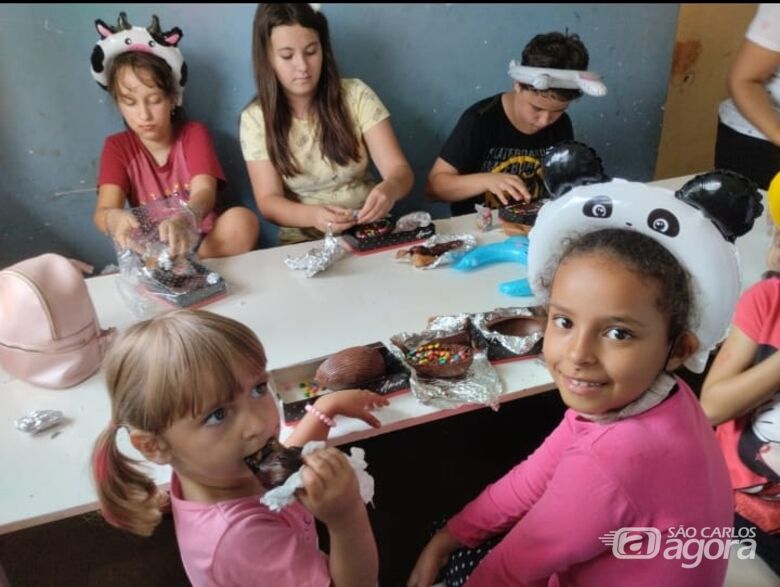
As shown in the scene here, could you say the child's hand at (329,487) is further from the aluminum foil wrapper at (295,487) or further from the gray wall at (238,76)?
the gray wall at (238,76)

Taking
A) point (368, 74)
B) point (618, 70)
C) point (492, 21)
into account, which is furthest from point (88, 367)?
point (618, 70)

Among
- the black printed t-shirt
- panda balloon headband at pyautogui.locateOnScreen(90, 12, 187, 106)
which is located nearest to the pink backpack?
panda balloon headband at pyautogui.locateOnScreen(90, 12, 187, 106)

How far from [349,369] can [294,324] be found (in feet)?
0.80

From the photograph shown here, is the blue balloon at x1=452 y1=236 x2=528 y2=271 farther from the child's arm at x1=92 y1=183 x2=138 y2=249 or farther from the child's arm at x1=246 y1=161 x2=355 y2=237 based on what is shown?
the child's arm at x1=92 y1=183 x2=138 y2=249

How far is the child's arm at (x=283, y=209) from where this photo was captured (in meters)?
1.62

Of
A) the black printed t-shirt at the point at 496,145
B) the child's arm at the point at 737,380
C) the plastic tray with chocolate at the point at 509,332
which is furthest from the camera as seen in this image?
the black printed t-shirt at the point at 496,145

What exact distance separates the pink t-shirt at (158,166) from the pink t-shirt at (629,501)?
1.41 meters

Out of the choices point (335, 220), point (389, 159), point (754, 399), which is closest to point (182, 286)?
point (335, 220)

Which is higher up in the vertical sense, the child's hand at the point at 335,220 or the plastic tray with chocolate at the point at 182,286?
the child's hand at the point at 335,220

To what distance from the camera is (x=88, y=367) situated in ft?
3.77

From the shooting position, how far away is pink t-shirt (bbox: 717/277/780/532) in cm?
106

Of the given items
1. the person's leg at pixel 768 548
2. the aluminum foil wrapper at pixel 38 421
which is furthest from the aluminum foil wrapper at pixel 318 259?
the person's leg at pixel 768 548

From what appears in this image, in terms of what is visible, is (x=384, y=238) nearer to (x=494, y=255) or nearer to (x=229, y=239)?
(x=494, y=255)

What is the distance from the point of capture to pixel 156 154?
6.63 feet
